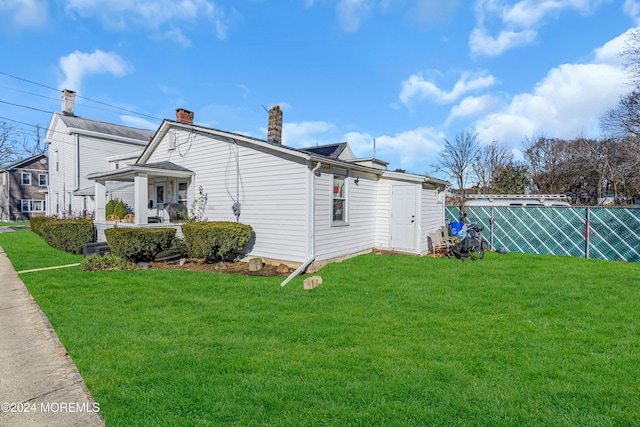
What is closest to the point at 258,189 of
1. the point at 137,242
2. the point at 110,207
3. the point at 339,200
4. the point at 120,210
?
the point at 339,200

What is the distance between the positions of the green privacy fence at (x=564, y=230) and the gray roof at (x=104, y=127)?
22.4 metres

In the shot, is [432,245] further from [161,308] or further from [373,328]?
[161,308]

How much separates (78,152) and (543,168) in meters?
41.0

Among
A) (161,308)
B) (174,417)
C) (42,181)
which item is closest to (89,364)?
(174,417)

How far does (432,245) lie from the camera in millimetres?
11398

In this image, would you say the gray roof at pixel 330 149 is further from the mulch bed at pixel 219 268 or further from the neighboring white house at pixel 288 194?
the mulch bed at pixel 219 268

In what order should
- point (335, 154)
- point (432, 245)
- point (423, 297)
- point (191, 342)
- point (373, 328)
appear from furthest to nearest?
point (335, 154) → point (432, 245) → point (423, 297) → point (373, 328) → point (191, 342)

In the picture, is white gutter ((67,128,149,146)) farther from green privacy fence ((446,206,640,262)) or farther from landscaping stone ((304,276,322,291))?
green privacy fence ((446,206,640,262))

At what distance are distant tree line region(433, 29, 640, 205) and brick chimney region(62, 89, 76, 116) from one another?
2841cm

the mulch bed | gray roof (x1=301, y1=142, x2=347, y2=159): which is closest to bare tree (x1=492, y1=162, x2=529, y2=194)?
gray roof (x1=301, y1=142, x2=347, y2=159)

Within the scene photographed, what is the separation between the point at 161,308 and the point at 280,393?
3.42 metres

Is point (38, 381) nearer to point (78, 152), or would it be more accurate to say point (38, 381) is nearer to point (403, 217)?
point (403, 217)

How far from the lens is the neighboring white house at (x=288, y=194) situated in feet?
29.7

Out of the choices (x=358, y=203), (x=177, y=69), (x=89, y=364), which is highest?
(x=177, y=69)
